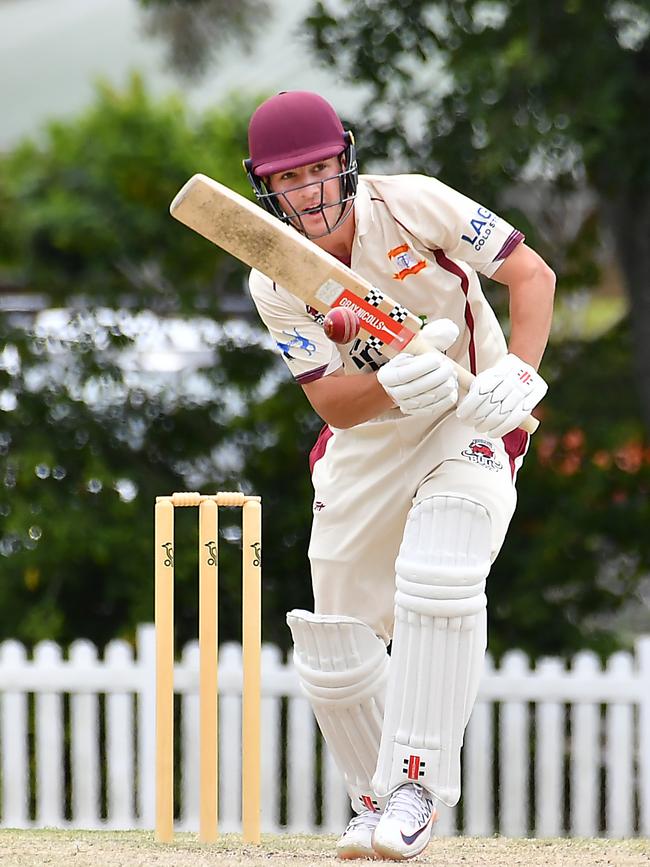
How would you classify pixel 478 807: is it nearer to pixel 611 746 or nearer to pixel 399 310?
pixel 611 746

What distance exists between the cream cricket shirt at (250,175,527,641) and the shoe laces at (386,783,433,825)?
1.18ft

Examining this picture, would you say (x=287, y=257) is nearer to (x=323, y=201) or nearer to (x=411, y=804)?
(x=323, y=201)

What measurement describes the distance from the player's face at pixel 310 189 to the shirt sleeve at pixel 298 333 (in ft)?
0.53

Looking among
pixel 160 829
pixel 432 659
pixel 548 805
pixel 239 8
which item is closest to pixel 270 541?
pixel 548 805

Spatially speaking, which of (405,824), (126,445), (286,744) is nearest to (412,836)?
(405,824)

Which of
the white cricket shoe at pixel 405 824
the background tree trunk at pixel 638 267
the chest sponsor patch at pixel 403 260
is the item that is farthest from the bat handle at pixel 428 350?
the background tree trunk at pixel 638 267

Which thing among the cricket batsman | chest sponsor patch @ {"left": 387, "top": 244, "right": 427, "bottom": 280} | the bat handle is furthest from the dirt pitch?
chest sponsor patch @ {"left": 387, "top": 244, "right": 427, "bottom": 280}

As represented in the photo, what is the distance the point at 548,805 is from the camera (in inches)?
173

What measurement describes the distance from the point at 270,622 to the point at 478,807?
1.17 m

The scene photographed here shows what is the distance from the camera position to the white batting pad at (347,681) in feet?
8.73

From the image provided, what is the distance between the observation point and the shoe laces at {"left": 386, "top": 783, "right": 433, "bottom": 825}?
2.42 m

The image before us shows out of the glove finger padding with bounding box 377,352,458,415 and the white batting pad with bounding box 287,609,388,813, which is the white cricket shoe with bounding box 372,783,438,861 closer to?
the white batting pad with bounding box 287,609,388,813

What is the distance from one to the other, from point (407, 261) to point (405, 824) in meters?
1.00

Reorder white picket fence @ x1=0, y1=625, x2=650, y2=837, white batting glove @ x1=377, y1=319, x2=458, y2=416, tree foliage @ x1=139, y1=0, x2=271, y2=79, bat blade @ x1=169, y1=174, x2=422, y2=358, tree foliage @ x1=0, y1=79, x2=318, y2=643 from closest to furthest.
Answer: white batting glove @ x1=377, y1=319, x2=458, y2=416
bat blade @ x1=169, y1=174, x2=422, y2=358
white picket fence @ x1=0, y1=625, x2=650, y2=837
tree foliage @ x1=0, y1=79, x2=318, y2=643
tree foliage @ x1=139, y1=0, x2=271, y2=79
